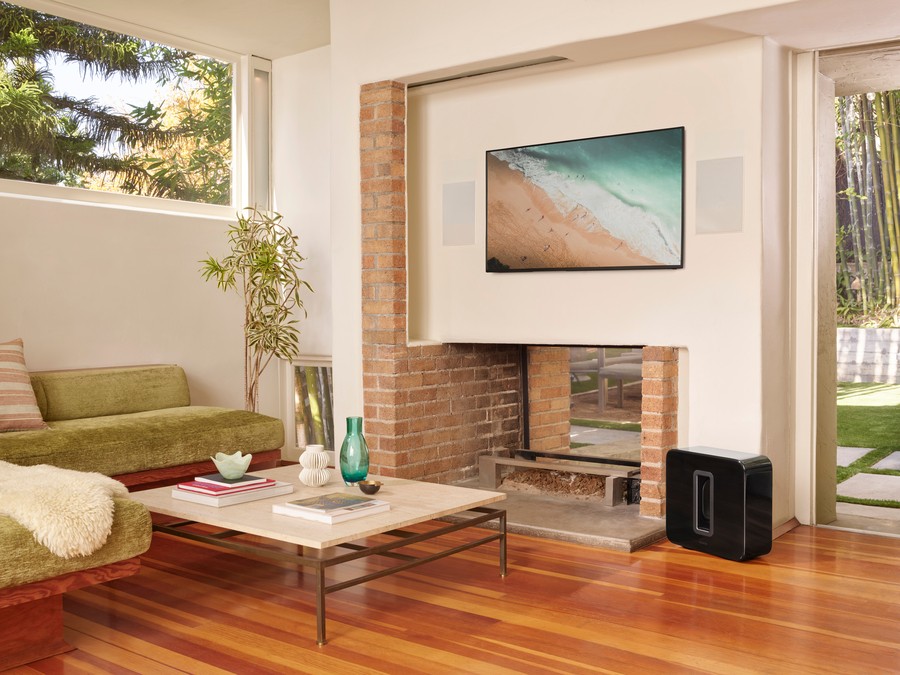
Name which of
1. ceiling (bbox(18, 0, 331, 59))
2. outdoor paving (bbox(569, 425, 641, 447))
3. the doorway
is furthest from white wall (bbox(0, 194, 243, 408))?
the doorway

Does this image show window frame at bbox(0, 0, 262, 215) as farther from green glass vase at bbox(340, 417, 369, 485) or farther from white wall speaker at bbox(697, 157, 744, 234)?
white wall speaker at bbox(697, 157, 744, 234)

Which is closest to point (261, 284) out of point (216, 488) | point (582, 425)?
point (582, 425)

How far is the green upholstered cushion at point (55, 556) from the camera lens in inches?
104

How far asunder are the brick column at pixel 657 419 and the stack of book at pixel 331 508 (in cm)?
159

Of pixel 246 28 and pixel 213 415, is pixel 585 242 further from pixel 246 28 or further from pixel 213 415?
pixel 246 28

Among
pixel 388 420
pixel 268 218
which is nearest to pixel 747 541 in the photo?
pixel 388 420

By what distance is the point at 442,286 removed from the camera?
520 cm

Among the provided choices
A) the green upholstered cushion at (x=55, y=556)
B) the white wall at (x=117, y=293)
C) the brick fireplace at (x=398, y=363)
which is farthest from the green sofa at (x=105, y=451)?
the brick fireplace at (x=398, y=363)

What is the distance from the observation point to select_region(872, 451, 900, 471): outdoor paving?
14.8 ft

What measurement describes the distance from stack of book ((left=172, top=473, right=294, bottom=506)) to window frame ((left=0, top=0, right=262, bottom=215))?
2570mm

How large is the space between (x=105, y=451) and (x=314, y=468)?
1385 millimetres

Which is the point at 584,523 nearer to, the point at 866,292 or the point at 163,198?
the point at 866,292

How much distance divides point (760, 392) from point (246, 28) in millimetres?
3961

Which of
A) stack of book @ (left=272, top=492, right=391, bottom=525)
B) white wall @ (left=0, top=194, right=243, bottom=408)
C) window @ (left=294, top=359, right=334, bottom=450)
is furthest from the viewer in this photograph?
window @ (left=294, top=359, right=334, bottom=450)
